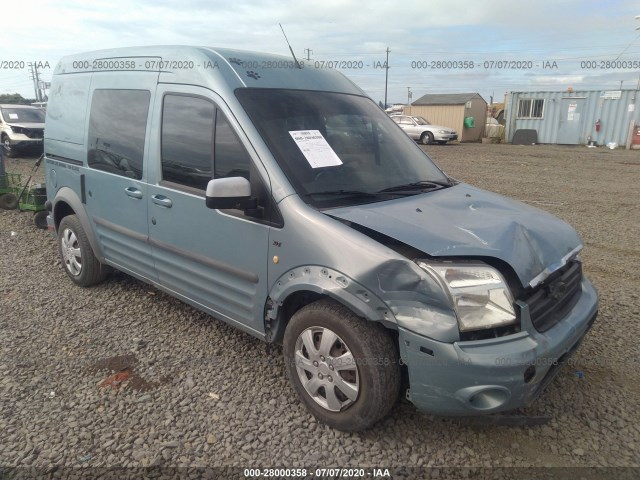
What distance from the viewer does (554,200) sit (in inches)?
369

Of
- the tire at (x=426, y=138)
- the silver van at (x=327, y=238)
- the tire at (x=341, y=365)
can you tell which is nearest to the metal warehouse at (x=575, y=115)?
the tire at (x=426, y=138)

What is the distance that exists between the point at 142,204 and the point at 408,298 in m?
2.33

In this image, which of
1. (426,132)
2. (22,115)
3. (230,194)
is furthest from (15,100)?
(230,194)

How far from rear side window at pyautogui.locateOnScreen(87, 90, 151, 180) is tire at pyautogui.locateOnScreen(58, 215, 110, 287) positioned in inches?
29.8

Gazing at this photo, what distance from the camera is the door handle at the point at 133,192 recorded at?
3707 mm

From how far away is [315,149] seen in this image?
3029 millimetres

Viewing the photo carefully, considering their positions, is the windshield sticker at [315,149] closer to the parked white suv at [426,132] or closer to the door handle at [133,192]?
the door handle at [133,192]

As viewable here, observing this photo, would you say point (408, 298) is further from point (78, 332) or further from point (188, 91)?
point (78, 332)

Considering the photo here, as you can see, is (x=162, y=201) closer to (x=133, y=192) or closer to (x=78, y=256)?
(x=133, y=192)

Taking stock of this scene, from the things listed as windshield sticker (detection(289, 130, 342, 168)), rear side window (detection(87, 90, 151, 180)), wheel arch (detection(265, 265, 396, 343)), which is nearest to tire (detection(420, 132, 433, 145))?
rear side window (detection(87, 90, 151, 180))

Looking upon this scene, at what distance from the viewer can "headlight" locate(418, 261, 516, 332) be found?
2.31m

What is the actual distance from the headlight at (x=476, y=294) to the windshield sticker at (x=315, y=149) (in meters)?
1.00

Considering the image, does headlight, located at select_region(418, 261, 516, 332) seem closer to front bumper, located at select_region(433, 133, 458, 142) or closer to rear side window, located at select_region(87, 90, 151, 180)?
rear side window, located at select_region(87, 90, 151, 180)

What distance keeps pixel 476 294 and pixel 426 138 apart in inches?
967
